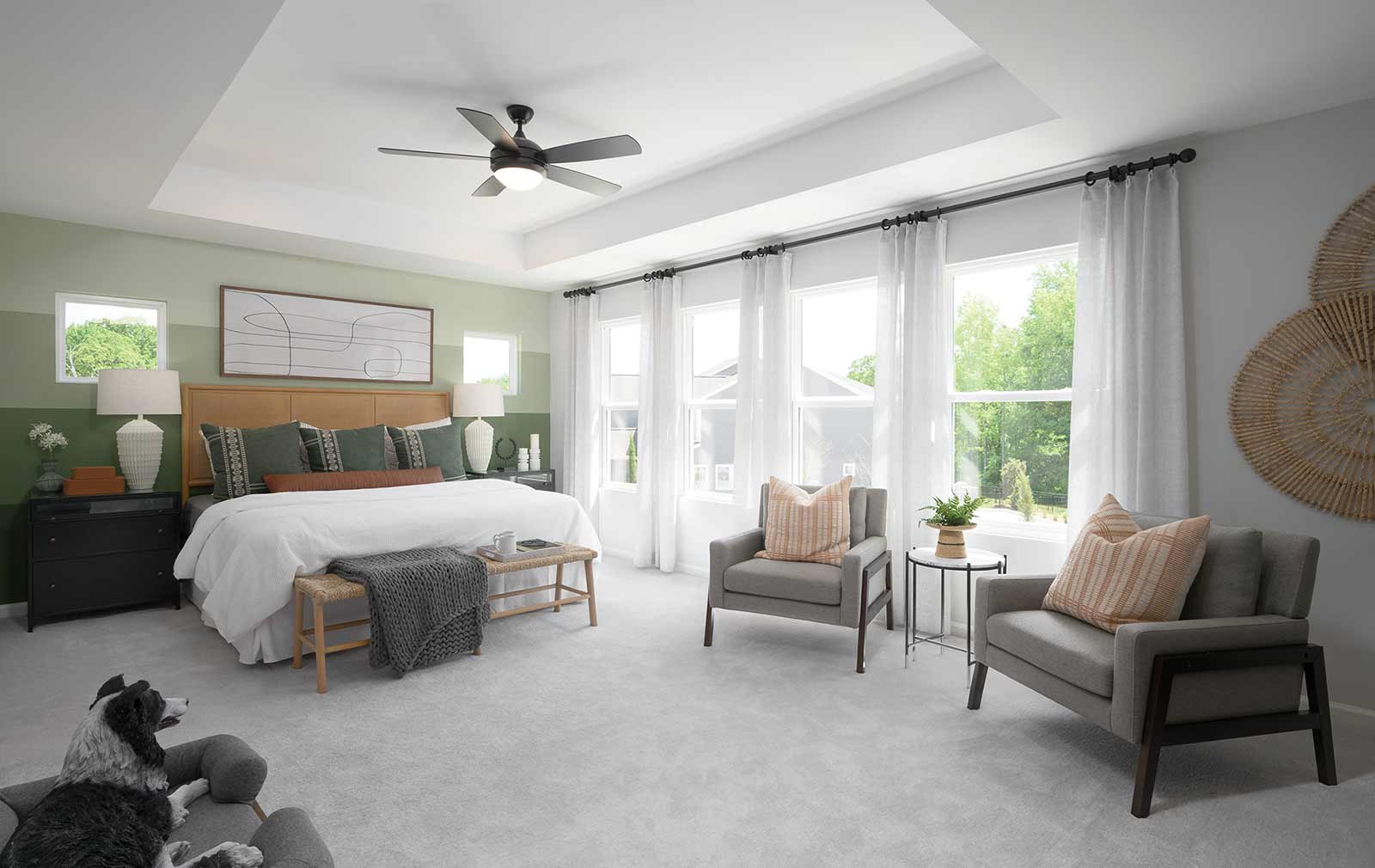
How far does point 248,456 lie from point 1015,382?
16.2ft

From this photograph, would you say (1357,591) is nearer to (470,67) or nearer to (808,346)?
(808,346)

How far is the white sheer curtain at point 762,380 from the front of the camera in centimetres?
505

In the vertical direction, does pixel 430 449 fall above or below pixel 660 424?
below

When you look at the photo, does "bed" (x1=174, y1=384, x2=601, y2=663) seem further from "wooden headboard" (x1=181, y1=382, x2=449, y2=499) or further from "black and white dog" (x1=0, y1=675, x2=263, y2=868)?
"black and white dog" (x1=0, y1=675, x2=263, y2=868)

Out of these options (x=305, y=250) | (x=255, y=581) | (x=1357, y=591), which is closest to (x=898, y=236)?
(x=1357, y=591)

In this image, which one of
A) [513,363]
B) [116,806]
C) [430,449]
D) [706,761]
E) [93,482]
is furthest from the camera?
[513,363]

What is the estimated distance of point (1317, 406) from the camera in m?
2.99

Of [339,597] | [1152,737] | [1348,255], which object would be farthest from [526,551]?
[1348,255]

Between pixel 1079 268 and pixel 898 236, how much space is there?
3.52ft

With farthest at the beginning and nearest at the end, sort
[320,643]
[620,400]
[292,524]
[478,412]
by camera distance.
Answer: [620,400] < [478,412] < [292,524] < [320,643]

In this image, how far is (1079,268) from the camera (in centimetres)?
361

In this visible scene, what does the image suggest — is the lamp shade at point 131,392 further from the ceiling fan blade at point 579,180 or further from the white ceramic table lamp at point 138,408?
the ceiling fan blade at point 579,180

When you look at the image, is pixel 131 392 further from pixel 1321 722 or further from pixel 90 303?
pixel 1321 722

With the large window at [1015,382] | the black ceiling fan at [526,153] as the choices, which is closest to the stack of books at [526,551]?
the black ceiling fan at [526,153]
